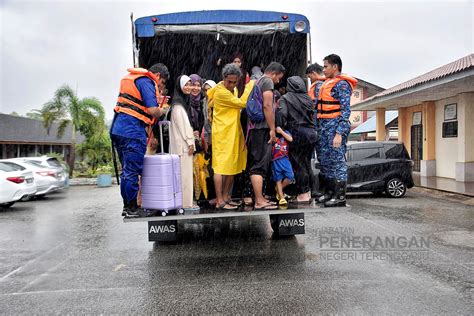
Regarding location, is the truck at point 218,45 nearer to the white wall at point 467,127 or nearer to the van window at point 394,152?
the van window at point 394,152

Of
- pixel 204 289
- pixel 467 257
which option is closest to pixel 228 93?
pixel 204 289

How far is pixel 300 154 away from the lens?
600 centimetres

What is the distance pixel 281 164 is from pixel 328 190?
0.70 m

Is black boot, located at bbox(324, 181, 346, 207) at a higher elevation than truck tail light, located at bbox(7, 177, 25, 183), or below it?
higher

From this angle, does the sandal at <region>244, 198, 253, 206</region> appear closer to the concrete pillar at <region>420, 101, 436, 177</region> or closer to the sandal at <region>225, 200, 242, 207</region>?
the sandal at <region>225, 200, 242, 207</region>

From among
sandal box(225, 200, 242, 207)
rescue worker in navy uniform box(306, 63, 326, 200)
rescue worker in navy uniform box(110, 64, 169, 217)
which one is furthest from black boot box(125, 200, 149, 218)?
rescue worker in navy uniform box(306, 63, 326, 200)

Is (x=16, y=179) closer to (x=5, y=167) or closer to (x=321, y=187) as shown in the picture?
(x=5, y=167)

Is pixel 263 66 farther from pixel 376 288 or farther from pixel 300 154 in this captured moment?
pixel 376 288

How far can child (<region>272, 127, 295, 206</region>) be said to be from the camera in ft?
18.9

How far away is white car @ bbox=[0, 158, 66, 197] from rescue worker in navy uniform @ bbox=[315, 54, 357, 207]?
11.1 meters

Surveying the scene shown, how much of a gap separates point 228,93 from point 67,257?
3293 millimetres

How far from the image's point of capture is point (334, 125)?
5770mm

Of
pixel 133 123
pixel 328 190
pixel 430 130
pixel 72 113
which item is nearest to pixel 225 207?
pixel 328 190

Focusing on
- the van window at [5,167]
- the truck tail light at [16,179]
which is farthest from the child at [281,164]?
the van window at [5,167]
